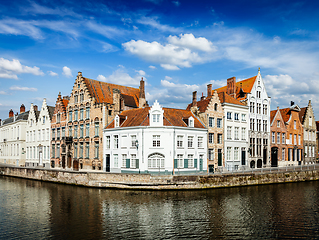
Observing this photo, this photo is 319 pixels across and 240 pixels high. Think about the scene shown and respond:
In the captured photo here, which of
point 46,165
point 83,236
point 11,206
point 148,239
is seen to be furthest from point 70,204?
point 46,165

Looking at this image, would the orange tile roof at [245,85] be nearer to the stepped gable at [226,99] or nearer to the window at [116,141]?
the stepped gable at [226,99]

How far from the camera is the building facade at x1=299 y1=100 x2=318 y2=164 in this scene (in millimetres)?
63219

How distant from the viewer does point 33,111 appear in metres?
65.5

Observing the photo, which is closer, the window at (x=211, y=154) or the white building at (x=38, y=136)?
the window at (x=211, y=154)

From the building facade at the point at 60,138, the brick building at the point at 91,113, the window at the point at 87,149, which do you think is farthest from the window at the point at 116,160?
the building facade at the point at 60,138

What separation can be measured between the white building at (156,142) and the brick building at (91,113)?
271cm

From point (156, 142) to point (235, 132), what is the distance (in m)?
16.6

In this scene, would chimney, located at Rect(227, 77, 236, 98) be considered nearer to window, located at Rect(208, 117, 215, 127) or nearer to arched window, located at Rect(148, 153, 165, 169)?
window, located at Rect(208, 117, 215, 127)

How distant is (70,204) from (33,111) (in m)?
43.6

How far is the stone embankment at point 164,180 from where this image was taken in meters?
35.2

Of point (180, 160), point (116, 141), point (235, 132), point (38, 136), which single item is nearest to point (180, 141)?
point (180, 160)

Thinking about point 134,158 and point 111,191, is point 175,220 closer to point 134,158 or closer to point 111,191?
point 111,191

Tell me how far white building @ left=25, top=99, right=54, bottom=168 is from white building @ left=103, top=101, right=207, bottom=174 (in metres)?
20.7

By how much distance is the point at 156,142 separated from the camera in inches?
1581
